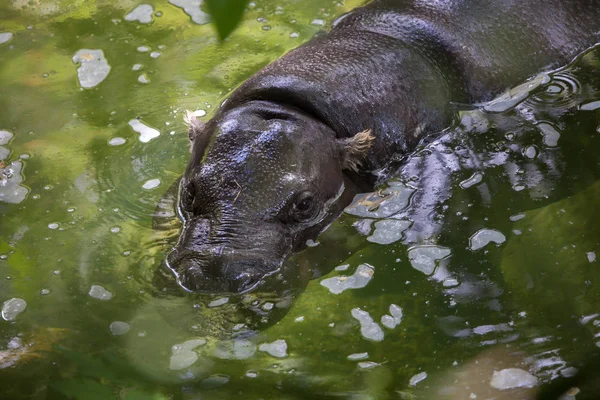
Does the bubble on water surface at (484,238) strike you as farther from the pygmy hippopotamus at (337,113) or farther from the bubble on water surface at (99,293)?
the bubble on water surface at (99,293)

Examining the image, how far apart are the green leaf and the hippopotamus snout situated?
8.67 feet

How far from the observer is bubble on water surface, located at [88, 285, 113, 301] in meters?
3.69

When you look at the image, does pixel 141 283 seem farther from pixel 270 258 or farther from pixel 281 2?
pixel 281 2

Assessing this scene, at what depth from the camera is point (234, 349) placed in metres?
3.31

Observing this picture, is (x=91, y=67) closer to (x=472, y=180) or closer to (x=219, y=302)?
(x=219, y=302)

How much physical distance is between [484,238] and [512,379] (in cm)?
99

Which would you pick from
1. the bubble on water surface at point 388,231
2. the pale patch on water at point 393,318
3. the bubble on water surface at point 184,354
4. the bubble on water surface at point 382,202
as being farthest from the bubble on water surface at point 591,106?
the bubble on water surface at point 184,354

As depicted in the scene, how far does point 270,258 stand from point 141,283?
0.65 meters

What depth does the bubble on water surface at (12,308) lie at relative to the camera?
11.8 ft

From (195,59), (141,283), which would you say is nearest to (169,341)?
(141,283)

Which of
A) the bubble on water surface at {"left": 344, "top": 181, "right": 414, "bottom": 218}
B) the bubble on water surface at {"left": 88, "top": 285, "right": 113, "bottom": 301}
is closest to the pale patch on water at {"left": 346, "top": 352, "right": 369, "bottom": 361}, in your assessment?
the bubble on water surface at {"left": 344, "top": 181, "right": 414, "bottom": 218}

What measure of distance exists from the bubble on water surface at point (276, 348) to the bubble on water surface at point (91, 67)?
292 centimetres

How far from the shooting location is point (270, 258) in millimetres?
3658

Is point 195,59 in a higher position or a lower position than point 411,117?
lower
